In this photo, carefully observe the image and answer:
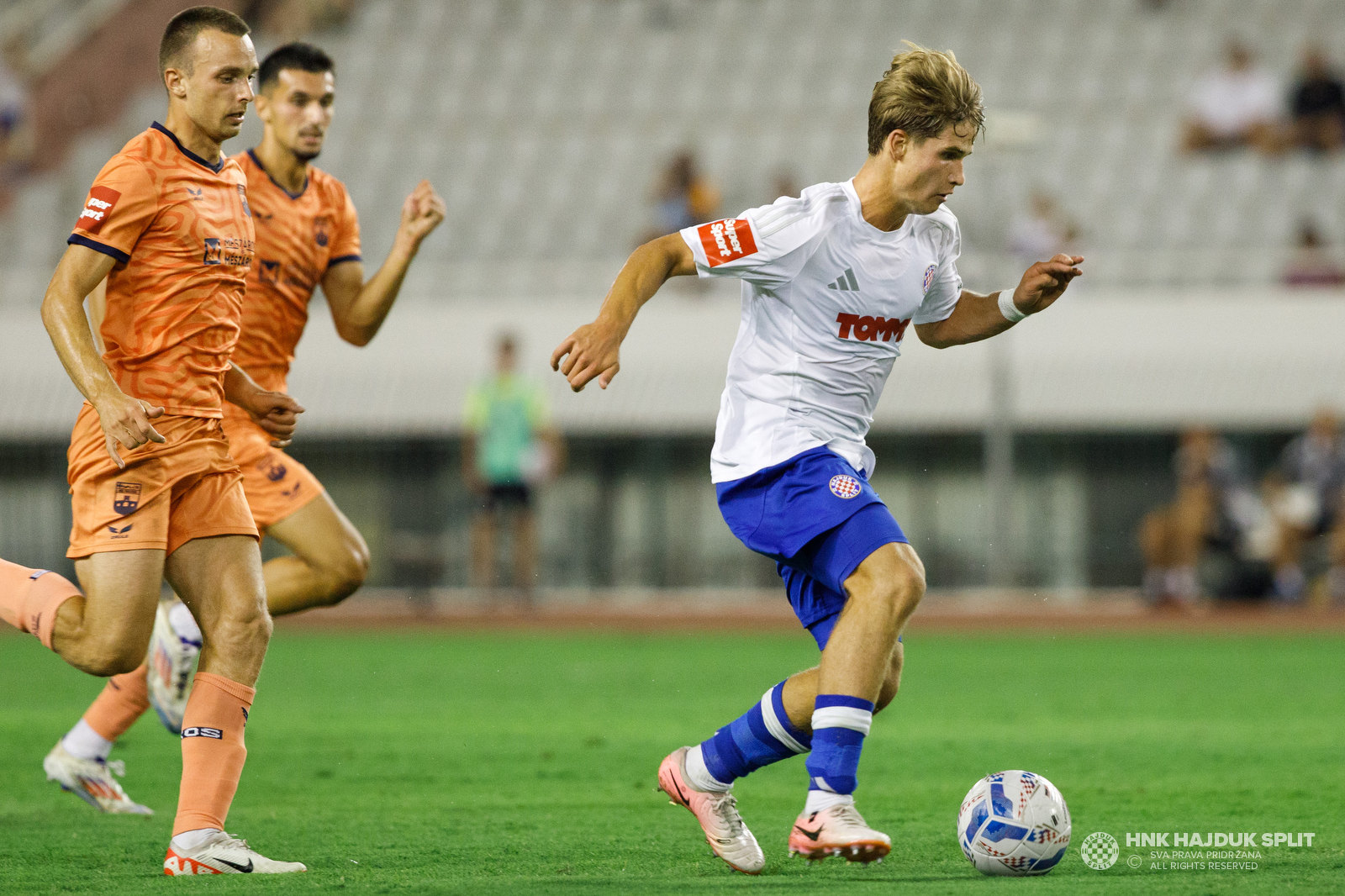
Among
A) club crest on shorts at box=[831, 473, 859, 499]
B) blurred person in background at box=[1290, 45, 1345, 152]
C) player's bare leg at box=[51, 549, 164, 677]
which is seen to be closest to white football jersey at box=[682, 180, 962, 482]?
club crest on shorts at box=[831, 473, 859, 499]

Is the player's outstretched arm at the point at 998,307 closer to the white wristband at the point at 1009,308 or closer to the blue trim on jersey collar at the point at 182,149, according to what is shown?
the white wristband at the point at 1009,308

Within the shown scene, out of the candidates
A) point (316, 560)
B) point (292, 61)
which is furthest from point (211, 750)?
point (292, 61)

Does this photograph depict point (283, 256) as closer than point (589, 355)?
No

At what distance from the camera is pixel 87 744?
588 centimetres

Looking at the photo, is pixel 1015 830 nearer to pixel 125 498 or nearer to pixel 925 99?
pixel 925 99

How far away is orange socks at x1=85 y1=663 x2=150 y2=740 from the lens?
5938mm

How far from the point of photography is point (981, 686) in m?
10.1

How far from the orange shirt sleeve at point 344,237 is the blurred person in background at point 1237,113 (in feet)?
50.4

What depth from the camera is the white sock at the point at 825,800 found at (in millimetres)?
4371

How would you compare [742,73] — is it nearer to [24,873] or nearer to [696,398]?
[696,398]

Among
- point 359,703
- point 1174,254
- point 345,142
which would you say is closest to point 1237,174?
point 1174,254

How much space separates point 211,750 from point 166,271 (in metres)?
1.33

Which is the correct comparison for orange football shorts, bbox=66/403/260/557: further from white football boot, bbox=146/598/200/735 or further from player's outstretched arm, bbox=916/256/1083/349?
player's outstretched arm, bbox=916/256/1083/349

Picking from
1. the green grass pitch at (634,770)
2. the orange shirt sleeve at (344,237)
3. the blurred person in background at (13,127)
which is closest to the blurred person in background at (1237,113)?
the green grass pitch at (634,770)
